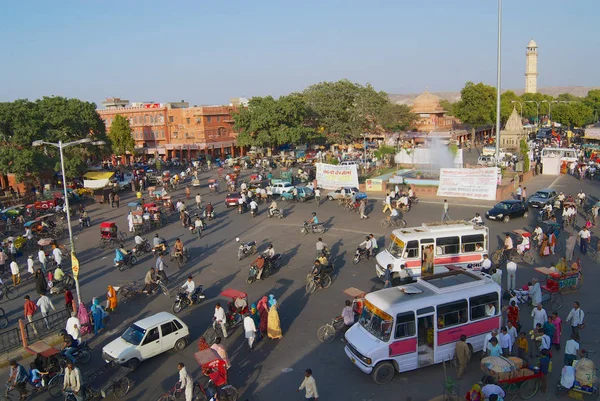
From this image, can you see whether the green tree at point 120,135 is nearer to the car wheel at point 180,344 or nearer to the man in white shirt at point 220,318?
the man in white shirt at point 220,318

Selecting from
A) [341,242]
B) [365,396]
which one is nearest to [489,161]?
[341,242]

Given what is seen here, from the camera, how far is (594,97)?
108812mm

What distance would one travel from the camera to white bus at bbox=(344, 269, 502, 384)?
1083 centimetres

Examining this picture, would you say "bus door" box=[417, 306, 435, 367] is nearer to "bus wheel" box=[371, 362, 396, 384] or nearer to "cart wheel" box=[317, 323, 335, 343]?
"bus wheel" box=[371, 362, 396, 384]

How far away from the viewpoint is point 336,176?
1500 inches

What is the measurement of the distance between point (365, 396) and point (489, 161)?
141ft

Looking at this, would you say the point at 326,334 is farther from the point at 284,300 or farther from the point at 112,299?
the point at 112,299

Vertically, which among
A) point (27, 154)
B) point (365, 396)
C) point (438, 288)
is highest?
point (27, 154)

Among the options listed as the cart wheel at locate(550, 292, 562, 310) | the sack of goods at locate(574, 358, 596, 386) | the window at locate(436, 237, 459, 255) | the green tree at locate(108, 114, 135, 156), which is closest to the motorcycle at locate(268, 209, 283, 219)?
the window at locate(436, 237, 459, 255)

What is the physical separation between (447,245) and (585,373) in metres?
7.55

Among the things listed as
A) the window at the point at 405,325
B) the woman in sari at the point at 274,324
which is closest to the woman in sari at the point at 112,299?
the woman in sari at the point at 274,324

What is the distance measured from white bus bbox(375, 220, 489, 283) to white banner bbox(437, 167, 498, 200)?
15.9 m

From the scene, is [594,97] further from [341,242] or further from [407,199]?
[341,242]

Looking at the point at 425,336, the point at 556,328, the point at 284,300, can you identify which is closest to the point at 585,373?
the point at 556,328
